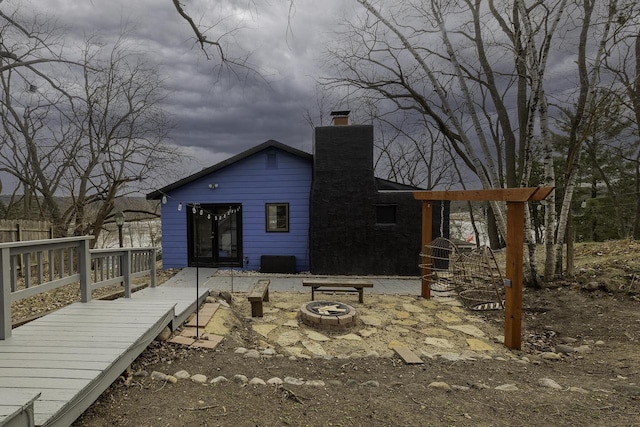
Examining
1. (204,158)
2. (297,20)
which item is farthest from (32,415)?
(204,158)

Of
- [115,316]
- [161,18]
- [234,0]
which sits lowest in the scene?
[115,316]

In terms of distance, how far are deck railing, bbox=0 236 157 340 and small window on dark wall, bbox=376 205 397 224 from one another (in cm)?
562

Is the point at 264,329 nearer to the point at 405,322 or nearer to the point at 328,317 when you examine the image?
the point at 328,317

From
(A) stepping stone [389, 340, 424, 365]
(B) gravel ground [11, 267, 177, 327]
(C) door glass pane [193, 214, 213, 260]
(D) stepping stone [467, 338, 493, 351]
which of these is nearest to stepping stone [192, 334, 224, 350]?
(A) stepping stone [389, 340, 424, 365]

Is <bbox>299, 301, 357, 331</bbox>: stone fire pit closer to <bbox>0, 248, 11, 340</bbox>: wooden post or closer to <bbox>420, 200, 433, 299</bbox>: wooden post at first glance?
<bbox>420, 200, 433, 299</bbox>: wooden post

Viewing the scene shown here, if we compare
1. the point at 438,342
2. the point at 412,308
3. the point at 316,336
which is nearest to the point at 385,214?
the point at 412,308

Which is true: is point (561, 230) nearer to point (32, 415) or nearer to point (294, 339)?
point (294, 339)

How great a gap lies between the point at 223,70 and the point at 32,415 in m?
4.72

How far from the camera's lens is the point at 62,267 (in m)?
3.12

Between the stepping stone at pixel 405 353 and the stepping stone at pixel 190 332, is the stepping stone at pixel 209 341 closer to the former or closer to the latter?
the stepping stone at pixel 190 332

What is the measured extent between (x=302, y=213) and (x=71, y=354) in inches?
278

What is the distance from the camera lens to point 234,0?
3990mm

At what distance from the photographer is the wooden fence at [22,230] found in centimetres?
734

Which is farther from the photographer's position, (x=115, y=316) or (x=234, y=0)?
(x=234, y=0)
